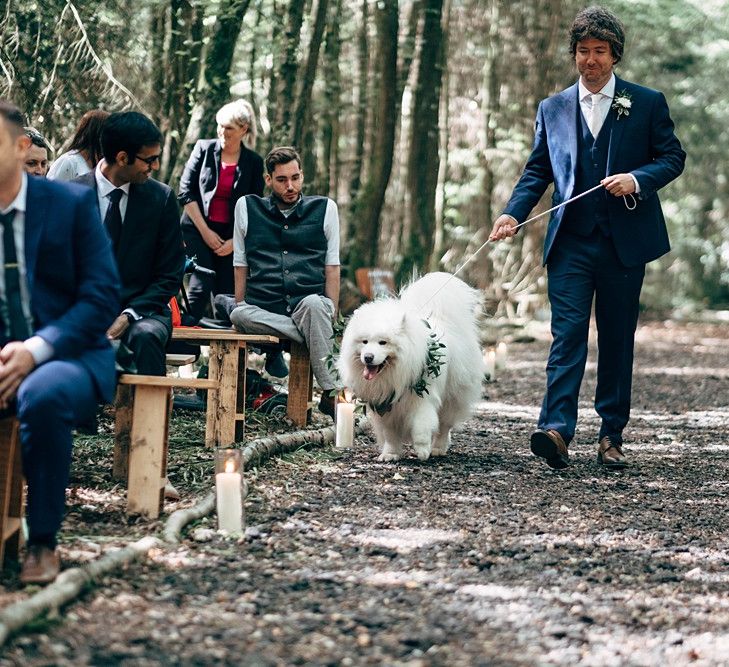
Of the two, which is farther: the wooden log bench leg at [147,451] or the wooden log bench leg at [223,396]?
the wooden log bench leg at [223,396]

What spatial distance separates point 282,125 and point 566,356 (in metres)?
6.43

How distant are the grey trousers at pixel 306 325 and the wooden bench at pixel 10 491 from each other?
366 cm

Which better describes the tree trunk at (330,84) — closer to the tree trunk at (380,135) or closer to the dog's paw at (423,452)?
the tree trunk at (380,135)

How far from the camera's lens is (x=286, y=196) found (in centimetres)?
826

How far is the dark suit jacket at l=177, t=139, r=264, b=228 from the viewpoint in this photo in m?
9.13

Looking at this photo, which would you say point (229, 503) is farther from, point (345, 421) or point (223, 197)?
point (223, 197)

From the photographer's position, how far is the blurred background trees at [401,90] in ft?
33.2

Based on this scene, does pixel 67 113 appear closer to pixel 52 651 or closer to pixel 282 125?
pixel 282 125

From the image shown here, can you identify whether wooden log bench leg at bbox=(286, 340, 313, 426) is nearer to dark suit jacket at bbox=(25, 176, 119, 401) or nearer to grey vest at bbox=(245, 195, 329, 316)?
grey vest at bbox=(245, 195, 329, 316)

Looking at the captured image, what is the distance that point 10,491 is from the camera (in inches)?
175

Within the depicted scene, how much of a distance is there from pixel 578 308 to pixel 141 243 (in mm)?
2652

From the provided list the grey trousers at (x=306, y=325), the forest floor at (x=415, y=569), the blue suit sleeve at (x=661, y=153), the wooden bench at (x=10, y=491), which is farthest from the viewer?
the grey trousers at (x=306, y=325)

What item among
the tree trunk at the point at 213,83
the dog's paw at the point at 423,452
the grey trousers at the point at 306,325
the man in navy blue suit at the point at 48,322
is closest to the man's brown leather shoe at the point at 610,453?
the dog's paw at the point at 423,452

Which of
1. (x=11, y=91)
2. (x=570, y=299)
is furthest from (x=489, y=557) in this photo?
(x=11, y=91)
